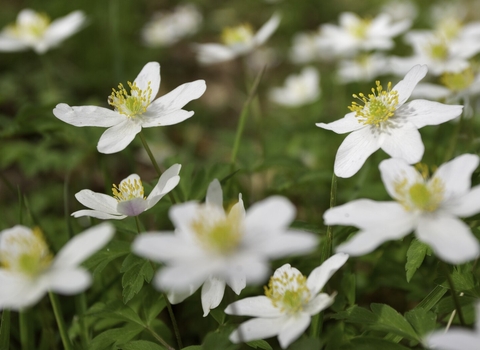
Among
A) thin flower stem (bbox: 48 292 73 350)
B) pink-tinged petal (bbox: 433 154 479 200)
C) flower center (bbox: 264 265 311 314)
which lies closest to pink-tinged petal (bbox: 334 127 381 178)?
pink-tinged petal (bbox: 433 154 479 200)

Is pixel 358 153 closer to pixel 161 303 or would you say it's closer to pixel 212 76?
pixel 161 303

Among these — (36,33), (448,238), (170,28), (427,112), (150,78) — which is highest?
(36,33)

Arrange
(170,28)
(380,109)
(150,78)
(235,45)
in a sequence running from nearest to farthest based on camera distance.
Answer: (380,109)
(150,78)
(235,45)
(170,28)

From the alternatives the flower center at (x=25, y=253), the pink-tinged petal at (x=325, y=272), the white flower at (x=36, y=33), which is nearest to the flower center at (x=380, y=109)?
the pink-tinged petal at (x=325, y=272)

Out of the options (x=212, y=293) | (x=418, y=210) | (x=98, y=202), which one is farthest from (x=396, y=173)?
(x=98, y=202)

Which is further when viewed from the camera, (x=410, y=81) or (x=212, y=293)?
(x=410, y=81)

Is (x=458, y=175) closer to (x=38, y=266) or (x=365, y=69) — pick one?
(x=38, y=266)

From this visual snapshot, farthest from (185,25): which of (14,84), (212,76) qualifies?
(14,84)
